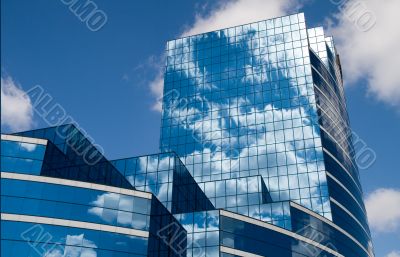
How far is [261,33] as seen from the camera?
126062 millimetres

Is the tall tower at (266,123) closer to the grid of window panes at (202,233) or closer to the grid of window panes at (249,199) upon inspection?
the grid of window panes at (249,199)

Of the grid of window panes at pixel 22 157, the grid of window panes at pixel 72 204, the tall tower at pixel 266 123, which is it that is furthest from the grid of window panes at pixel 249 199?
the grid of window panes at pixel 22 157

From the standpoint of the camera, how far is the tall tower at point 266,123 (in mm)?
99250

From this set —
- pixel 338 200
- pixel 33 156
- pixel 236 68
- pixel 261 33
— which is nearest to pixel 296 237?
pixel 338 200

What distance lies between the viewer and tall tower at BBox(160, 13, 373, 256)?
99.2 metres

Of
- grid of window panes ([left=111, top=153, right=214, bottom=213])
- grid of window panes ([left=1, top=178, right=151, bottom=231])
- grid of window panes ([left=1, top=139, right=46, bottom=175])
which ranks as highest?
grid of window panes ([left=111, top=153, right=214, bottom=213])

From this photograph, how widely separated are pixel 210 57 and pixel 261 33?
1465cm

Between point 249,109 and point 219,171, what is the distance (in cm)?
1728

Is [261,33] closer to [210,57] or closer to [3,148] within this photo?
[210,57]

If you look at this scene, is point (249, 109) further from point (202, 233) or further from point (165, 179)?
point (202, 233)

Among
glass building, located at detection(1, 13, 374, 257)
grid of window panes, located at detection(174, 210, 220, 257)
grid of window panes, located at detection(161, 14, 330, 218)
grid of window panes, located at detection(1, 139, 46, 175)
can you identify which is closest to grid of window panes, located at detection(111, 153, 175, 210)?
glass building, located at detection(1, 13, 374, 257)

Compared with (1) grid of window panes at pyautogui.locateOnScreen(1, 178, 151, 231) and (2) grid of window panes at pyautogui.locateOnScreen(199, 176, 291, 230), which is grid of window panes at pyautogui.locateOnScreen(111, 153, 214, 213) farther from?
(1) grid of window panes at pyautogui.locateOnScreen(1, 178, 151, 231)

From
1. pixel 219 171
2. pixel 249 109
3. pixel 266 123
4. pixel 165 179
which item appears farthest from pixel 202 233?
pixel 249 109

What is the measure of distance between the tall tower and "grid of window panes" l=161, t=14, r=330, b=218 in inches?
9.1
